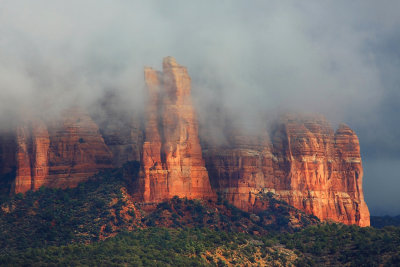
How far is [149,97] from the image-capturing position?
17875cm

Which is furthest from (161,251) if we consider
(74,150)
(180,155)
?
(74,150)

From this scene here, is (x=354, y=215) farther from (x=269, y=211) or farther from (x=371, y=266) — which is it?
(x=371, y=266)

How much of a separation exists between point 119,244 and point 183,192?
21.4 m

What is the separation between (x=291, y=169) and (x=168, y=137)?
81.2 ft

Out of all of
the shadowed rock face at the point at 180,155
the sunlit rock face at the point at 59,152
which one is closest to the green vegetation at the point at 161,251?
the shadowed rock face at the point at 180,155

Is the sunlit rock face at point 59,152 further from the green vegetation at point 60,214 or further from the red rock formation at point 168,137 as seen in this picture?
the red rock formation at point 168,137

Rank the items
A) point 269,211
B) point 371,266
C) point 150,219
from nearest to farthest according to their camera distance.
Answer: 1. point 371,266
2. point 150,219
3. point 269,211

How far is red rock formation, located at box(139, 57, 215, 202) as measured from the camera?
17700 cm

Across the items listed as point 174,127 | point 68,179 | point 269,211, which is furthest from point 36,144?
point 269,211

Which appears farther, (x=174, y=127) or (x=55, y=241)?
(x=174, y=127)

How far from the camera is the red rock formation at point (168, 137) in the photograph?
177 meters

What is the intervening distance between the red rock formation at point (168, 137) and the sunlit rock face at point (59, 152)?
12.9 meters

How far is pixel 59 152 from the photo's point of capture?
185 meters

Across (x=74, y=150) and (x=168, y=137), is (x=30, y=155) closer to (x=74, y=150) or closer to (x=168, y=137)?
(x=74, y=150)
